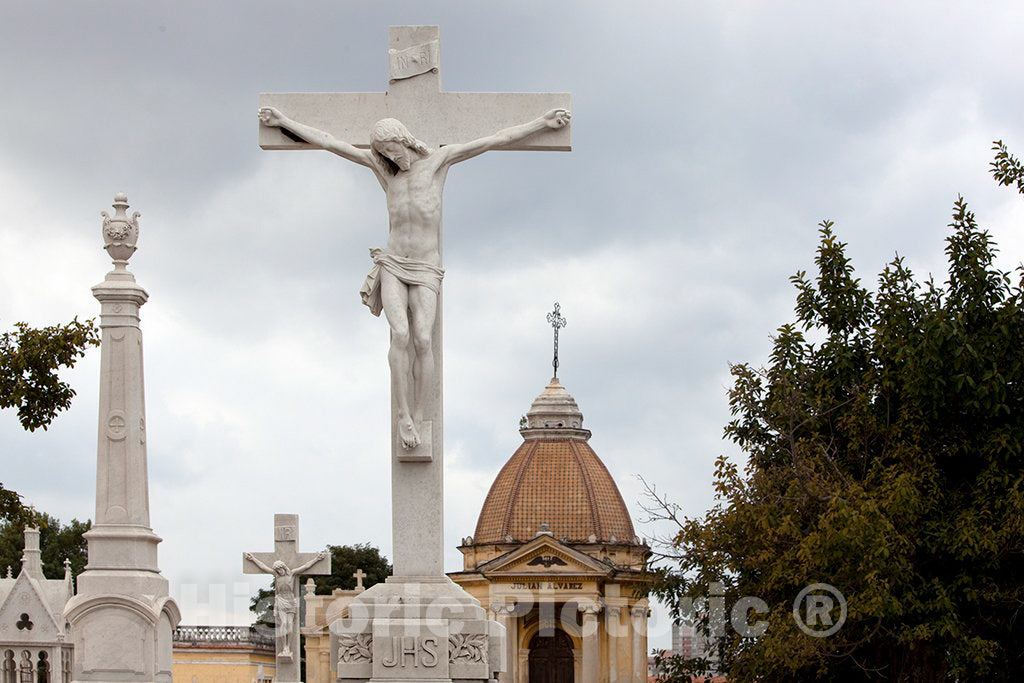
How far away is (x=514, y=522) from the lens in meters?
65.8

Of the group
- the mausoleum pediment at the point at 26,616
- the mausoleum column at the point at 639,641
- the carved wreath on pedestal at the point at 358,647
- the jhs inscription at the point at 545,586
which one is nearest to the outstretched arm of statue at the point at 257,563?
the mausoleum pediment at the point at 26,616

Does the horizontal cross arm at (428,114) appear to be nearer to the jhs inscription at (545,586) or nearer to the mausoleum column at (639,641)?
the jhs inscription at (545,586)

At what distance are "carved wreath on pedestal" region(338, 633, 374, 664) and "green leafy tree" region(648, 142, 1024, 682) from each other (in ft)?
32.5

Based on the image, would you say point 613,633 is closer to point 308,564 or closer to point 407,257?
point 308,564

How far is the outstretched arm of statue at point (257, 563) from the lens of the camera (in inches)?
918

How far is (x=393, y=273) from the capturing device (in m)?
9.07

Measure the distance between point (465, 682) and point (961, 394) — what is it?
11655 millimetres

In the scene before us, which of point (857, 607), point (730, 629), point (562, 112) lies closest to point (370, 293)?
point (562, 112)

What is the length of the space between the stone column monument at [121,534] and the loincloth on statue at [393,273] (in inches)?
374

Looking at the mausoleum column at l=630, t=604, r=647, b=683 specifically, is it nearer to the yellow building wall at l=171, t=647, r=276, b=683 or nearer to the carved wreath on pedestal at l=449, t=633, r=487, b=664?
the yellow building wall at l=171, t=647, r=276, b=683

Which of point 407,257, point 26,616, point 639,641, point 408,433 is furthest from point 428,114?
point 639,641

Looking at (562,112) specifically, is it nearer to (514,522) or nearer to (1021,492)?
(1021,492)

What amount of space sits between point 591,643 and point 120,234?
47808 mm

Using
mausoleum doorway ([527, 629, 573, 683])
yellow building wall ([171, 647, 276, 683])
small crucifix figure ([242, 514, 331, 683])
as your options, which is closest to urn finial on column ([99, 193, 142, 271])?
small crucifix figure ([242, 514, 331, 683])
